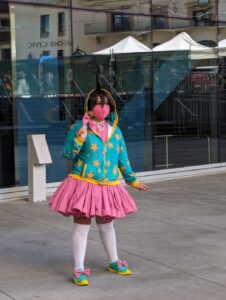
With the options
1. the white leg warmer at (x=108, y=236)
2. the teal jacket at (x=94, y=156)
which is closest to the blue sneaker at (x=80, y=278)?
the white leg warmer at (x=108, y=236)

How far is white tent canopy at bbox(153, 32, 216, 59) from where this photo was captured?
1176 centimetres

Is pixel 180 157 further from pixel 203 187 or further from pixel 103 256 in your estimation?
pixel 103 256

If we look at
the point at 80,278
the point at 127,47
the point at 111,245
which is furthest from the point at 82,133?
the point at 127,47

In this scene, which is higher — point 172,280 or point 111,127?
point 111,127

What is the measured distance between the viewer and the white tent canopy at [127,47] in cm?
1091

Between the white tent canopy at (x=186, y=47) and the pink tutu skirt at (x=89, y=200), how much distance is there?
6.40 meters

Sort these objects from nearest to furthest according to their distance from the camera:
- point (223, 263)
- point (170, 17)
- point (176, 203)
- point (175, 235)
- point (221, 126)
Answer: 1. point (223, 263)
2. point (175, 235)
3. point (176, 203)
4. point (170, 17)
5. point (221, 126)

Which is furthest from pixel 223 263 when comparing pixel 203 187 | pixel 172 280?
pixel 203 187

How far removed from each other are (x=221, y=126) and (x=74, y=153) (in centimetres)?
762

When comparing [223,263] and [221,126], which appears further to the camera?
[221,126]

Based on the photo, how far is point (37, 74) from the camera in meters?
10.1

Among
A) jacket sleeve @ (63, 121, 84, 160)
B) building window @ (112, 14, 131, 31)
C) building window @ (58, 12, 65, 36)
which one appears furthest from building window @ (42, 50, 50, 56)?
jacket sleeve @ (63, 121, 84, 160)

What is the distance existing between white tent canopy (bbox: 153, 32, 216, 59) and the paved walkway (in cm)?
316

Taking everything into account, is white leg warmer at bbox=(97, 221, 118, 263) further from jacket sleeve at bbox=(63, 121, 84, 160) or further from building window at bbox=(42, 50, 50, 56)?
building window at bbox=(42, 50, 50, 56)
